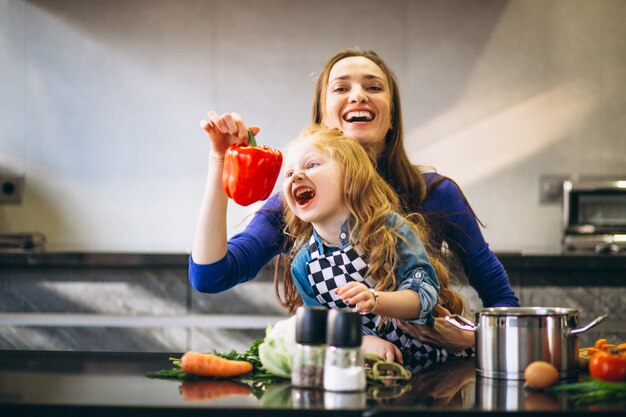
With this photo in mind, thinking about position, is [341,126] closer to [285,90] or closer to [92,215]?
[285,90]

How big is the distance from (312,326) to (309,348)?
4cm

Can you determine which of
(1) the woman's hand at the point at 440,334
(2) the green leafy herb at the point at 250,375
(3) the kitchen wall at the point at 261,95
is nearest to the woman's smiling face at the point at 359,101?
(1) the woman's hand at the point at 440,334

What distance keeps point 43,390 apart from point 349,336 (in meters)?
0.45

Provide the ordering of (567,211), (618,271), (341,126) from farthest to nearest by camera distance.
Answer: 1. (567,211)
2. (618,271)
3. (341,126)

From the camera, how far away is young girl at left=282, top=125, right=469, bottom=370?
1.50 meters

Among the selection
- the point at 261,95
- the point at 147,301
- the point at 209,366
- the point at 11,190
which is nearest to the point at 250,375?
the point at 209,366

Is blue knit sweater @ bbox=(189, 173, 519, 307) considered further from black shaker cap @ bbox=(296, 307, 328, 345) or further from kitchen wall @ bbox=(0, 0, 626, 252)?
kitchen wall @ bbox=(0, 0, 626, 252)

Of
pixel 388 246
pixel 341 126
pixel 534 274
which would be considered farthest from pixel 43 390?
pixel 534 274

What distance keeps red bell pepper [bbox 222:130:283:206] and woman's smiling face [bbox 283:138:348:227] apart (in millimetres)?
52

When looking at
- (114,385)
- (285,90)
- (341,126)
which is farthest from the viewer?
(285,90)

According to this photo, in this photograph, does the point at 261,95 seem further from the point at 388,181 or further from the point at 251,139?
the point at 251,139

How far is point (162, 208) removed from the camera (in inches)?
156

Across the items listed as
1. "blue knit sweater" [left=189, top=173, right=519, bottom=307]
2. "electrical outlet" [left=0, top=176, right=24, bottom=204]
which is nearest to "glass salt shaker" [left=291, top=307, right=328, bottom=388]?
"blue knit sweater" [left=189, top=173, right=519, bottom=307]

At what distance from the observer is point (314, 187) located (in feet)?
5.10
